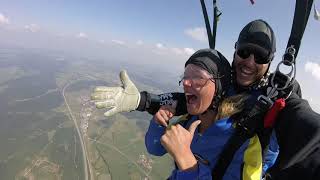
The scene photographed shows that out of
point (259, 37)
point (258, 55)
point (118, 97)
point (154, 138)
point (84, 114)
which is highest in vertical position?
point (259, 37)

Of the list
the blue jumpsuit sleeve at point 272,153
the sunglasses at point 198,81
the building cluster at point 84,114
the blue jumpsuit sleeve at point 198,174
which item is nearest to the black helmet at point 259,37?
the sunglasses at point 198,81

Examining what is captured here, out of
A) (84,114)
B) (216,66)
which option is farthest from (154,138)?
(84,114)

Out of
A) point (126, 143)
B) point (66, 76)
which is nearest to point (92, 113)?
point (126, 143)

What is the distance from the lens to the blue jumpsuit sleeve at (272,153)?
Result: 5.32ft

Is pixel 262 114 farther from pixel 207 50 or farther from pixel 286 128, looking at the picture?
pixel 207 50

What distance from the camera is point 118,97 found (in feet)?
7.77

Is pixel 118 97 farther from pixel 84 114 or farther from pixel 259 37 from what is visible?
A: pixel 84 114

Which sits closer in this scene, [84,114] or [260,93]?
[260,93]

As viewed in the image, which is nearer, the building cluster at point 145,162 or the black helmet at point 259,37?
the black helmet at point 259,37

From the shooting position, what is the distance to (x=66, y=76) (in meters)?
134

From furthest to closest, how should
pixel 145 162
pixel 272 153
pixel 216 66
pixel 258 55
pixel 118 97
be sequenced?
A: 1. pixel 145 162
2. pixel 118 97
3. pixel 216 66
4. pixel 258 55
5. pixel 272 153

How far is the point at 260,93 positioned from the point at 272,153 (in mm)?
593

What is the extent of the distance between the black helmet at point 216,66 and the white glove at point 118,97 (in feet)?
2.02

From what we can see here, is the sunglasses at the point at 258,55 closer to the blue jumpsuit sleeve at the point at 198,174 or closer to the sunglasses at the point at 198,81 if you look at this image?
the sunglasses at the point at 198,81
